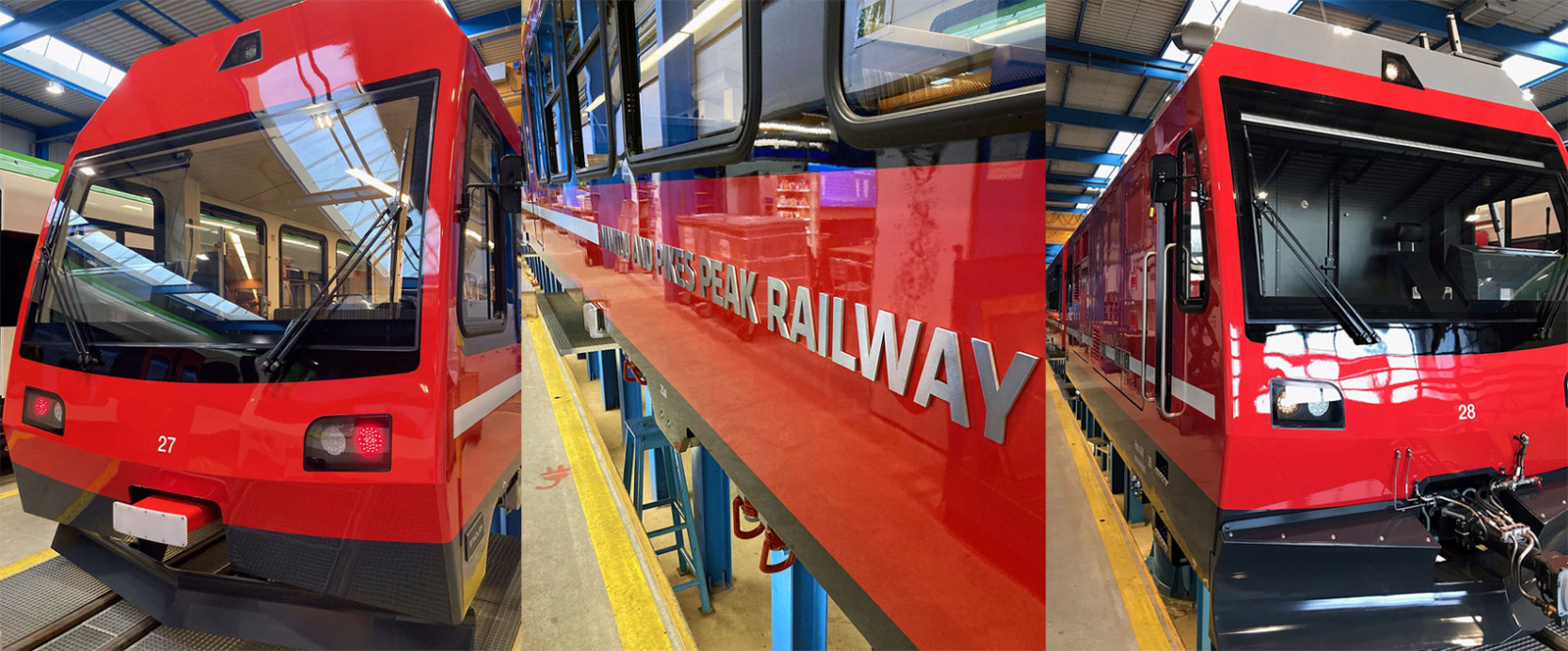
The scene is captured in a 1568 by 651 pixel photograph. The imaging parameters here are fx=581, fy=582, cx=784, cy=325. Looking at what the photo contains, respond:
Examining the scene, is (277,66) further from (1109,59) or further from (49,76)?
(1109,59)

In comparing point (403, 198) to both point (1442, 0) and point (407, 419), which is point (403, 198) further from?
point (1442, 0)

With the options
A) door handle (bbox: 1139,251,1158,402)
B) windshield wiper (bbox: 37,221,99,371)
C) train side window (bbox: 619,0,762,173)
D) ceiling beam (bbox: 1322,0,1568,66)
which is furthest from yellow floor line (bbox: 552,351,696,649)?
ceiling beam (bbox: 1322,0,1568,66)

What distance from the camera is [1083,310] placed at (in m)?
3.22

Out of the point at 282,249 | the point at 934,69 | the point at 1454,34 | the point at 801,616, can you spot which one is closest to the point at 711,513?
the point at 801,616

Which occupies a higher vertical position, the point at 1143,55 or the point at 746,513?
the point at 1143,55

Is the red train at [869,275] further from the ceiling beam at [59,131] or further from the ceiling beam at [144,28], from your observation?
the ceiling beam at [59,131]

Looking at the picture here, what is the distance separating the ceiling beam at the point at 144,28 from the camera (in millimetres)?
766

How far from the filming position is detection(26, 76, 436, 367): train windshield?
32.3 inches

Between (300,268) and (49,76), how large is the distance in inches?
15.3

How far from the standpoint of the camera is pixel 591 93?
1.36 metres

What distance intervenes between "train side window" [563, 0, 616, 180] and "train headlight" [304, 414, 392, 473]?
71 centimetres

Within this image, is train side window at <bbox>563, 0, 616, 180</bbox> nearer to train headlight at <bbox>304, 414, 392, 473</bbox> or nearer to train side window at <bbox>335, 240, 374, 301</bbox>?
train side window at <bbox>335, 240, 374, 301</bbox>

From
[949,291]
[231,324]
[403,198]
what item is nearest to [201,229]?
[231,324]

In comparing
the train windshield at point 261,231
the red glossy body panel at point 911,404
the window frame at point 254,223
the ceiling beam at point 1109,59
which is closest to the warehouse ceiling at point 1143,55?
the ceiling beam at point 1109,59
